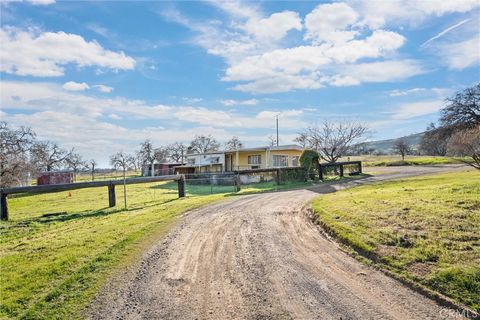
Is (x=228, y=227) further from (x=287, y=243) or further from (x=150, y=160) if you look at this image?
(x=150, y=160)

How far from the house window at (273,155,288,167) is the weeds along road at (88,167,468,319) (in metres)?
25.4

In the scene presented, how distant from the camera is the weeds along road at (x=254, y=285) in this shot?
3723 mm

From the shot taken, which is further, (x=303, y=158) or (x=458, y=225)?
(x=303, y=158)

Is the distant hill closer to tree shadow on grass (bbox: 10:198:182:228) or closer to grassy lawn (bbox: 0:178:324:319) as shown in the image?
tree shadow on grass (bbox: 10:198:182:228)

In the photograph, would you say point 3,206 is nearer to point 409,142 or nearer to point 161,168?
point 161,168

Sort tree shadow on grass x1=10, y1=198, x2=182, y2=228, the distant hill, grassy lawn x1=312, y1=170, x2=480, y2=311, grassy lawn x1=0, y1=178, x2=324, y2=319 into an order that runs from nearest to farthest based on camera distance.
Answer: grassy lawn x1=0, y1=178, x2=324, y2=319, grassy lawn x1=312, y1=170, x2=480, y2=311, tree shadow on grass x1=10, y1=198, x2=182, y2=228, the distant hill

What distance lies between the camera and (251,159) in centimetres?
3397

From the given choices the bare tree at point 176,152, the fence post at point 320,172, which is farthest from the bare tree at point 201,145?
the fence post at point 320,172

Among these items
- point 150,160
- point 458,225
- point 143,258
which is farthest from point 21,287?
point 150,160

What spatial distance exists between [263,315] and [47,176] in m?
45.2

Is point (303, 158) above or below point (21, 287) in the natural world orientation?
above

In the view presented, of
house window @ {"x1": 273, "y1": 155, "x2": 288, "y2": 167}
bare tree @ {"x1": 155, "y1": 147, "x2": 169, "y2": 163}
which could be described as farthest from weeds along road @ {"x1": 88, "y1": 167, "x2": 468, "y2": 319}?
bare tree @ {"x1": 155, "y1": 147, "x2": 169, "y2": 163}

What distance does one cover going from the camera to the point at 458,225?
6.38m

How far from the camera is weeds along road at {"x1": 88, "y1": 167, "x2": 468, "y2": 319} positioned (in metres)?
3.72
